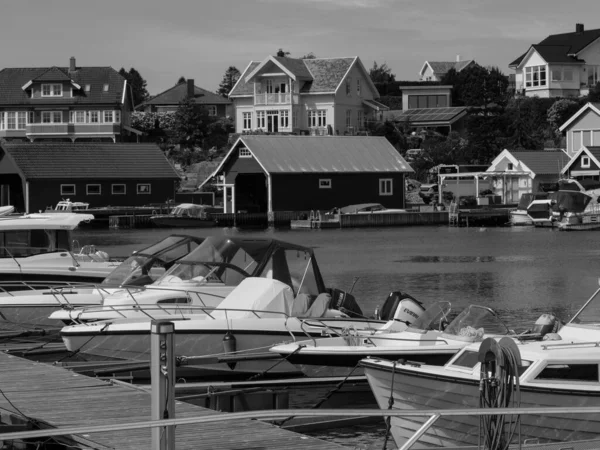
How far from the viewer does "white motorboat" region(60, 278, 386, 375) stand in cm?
1659

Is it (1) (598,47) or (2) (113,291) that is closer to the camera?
(2) (113,291)

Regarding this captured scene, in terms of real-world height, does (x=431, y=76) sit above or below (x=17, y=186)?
above

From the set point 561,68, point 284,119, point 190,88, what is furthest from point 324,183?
point 190,88

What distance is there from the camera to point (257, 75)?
9525 centimetres

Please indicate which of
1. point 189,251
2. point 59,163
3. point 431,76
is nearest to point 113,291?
point 189,251

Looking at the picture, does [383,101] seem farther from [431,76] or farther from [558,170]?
[558,170]

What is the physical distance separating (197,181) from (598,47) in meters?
43.6

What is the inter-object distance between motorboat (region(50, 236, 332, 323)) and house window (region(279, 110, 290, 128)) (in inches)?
2993

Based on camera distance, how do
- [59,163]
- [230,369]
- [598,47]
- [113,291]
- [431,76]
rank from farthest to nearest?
[431,76] < [598,47] < [59,163] < [113,291] < [230,369]

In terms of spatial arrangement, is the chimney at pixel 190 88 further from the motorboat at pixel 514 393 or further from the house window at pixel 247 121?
the motorboat at pixel 514 393

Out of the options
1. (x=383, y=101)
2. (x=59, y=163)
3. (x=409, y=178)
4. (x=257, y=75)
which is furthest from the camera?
(x=383, y=101)

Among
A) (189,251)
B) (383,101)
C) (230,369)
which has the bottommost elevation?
(230,369)

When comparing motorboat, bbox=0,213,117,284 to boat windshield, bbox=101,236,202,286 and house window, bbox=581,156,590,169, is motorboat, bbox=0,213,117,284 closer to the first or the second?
boat windshield, bbox=101,236,202,286

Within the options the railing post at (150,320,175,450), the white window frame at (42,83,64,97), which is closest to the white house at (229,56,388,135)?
the white window frame at (42,83,64,97)
